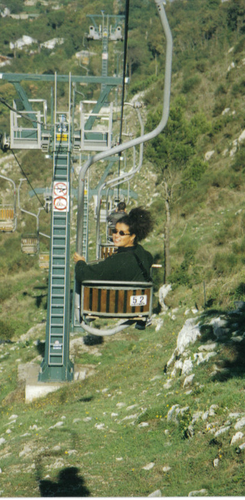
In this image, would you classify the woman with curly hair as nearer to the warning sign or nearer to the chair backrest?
the chair backrest

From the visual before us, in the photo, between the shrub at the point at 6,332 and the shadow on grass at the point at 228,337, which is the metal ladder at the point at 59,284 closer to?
the shadow on grass at the point at 228,337

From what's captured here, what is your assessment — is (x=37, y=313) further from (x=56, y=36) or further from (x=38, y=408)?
(x=56, y=36)

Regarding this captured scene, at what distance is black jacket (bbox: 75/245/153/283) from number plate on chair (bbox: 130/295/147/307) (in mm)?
161

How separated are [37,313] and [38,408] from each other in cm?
1580

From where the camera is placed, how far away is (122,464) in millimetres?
9969

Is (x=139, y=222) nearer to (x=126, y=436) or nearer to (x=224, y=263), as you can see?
(x=126, y=436)

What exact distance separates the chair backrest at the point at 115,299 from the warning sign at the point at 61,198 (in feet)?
29.6

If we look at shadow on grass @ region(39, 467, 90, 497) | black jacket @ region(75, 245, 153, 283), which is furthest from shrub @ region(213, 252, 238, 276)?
black jacket @ region(75, 245, 153, 283)

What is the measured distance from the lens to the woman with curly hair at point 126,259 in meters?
5.56

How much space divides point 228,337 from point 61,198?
5.16m

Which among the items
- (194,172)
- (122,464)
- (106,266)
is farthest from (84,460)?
(194,172)

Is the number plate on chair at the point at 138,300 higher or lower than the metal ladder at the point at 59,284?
higher

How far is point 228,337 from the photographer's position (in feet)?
41.3

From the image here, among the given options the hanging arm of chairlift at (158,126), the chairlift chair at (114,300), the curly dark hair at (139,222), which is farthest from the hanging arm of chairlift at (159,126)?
the curly dark hair at (139,222)
